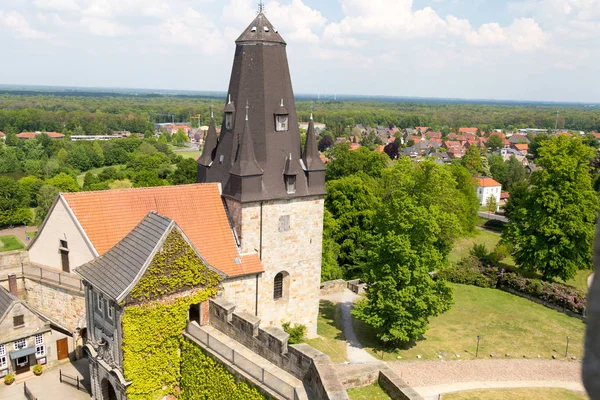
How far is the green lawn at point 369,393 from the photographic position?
55.5ft

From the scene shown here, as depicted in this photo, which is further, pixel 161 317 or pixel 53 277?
pixel 53 277

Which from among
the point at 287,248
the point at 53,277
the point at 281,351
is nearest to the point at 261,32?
the point at 287,248

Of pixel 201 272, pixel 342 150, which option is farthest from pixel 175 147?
pixel 201 272

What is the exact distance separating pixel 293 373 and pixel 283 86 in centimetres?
1322

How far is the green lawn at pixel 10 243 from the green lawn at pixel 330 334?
125 feet

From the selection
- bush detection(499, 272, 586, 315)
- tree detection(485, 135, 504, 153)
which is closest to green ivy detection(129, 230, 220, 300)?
bush detection(499, 272, 586, 315)

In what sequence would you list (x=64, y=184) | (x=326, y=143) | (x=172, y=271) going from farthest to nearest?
1. (x=326, y=143)
2. (x=64, y=184)
3. (x=172, y=271)

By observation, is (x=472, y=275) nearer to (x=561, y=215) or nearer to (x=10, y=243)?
(x=561, y=215)

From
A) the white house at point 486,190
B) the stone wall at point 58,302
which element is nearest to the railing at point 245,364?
the stone wall at point 58,302

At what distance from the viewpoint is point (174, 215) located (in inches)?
871

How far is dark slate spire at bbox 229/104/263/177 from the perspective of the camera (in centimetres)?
2203

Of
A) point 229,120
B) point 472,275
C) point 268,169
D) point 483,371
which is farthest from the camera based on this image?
point 472,275

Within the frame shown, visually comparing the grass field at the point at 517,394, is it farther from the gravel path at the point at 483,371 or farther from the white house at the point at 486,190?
the white house at the point at 486,190

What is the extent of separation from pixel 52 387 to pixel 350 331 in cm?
1541
